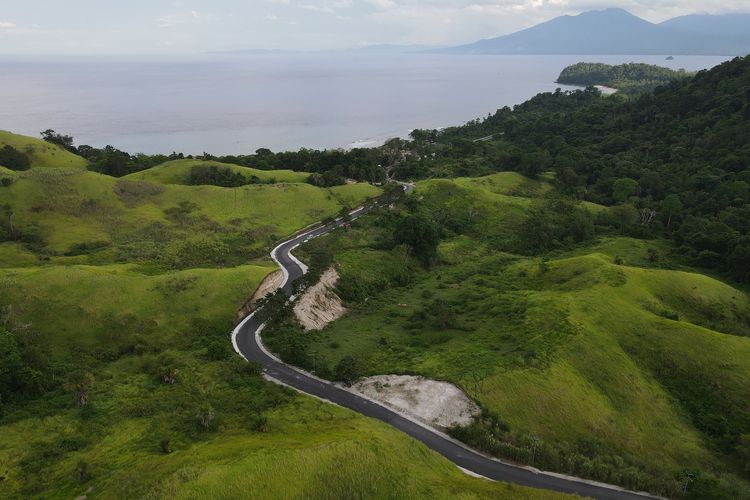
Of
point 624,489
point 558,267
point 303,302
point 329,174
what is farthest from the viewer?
point 329,174

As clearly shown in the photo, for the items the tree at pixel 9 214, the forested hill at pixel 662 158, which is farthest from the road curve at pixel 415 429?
the forested hill at pixel 662 158

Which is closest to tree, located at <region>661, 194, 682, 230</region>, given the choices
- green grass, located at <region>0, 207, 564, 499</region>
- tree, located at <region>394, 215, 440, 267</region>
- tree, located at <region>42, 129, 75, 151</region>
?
tree, located at <region>394, 215, 440, 267</region>

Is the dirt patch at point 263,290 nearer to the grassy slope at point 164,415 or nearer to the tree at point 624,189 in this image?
the grassy slope at point 164,415

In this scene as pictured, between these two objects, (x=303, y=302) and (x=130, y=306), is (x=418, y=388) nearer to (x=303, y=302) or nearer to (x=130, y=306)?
(x=303, y=302)

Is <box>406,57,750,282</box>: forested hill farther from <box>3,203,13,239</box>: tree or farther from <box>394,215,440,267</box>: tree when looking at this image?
<box>3,203,13,239</box>: tree

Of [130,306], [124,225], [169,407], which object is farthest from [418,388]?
[124,225]

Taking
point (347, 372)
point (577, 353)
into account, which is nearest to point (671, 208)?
point (577, 353)

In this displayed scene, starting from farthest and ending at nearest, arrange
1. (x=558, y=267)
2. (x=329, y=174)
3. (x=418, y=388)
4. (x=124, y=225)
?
(x=329, y=174), (x=124, y=225), (x=558, y=267), (x=418, y=388)
